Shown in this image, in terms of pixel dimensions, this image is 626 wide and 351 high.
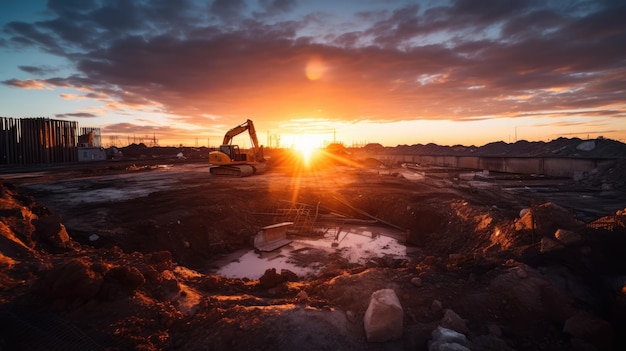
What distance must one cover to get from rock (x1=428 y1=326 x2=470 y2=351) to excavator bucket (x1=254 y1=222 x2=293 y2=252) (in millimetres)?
8637

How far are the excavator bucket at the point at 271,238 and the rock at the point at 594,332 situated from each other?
9.48m

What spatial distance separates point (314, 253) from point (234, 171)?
15134 millimetres

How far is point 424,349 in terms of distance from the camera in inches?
165

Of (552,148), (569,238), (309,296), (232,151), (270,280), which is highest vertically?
(552,148)

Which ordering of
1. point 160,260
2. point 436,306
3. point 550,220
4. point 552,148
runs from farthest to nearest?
point 552,148
point 550,220
point 160,260
point 436,306

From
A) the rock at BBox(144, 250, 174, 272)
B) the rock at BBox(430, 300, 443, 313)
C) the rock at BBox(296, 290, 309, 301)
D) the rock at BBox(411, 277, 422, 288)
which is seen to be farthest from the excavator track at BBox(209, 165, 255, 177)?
the rock at BBox(430, 300, 443, 313)

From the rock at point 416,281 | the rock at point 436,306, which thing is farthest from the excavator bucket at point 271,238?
the rock at point 436,306

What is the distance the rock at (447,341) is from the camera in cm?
385

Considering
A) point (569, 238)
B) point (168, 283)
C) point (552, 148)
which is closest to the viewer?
point (168, 283)

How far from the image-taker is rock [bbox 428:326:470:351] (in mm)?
3850

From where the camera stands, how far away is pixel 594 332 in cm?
424

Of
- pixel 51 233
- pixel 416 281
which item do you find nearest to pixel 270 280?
pixel 416 281

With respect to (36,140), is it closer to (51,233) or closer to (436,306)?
(51,233)

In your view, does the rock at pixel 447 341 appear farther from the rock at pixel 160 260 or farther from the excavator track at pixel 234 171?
the excavator track at pixel 234 171
